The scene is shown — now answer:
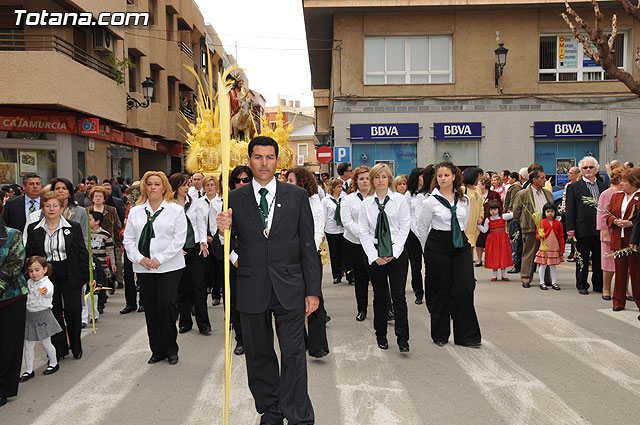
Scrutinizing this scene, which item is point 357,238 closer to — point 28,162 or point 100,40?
A: point 28,162

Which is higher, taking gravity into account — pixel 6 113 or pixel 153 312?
pixel 6 113

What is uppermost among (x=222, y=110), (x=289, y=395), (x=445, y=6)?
(x=445, y=6)

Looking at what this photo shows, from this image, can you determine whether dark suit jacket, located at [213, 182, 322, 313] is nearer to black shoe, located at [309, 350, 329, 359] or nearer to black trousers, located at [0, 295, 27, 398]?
black shoe, located at [309, 350, 329, 359]

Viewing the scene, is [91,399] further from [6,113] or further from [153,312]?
[6,113]

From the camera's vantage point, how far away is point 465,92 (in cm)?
2198

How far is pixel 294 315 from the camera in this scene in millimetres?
4180

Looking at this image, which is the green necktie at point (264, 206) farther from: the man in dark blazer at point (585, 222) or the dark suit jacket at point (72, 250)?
the man in dark blazer at point (585, 222)

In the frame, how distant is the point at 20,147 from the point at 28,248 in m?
15.1

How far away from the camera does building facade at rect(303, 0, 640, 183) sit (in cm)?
2188

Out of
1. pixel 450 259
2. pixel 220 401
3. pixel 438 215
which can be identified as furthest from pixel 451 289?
pixel 220 401

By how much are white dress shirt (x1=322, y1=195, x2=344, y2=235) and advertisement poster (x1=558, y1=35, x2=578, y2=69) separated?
1547cm

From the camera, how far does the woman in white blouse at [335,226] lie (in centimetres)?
1065

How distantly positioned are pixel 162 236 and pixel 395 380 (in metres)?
2.76

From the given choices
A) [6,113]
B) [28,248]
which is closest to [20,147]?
[6,113]
